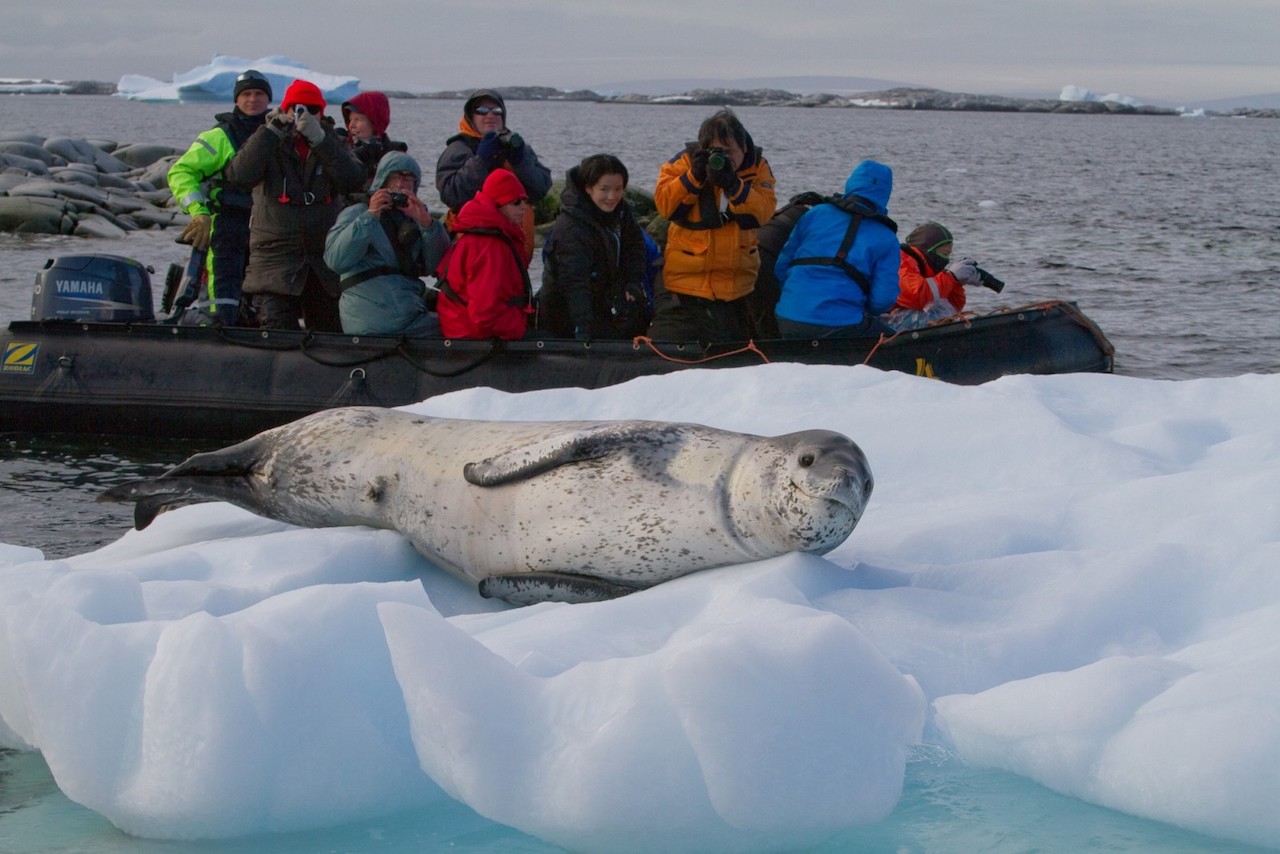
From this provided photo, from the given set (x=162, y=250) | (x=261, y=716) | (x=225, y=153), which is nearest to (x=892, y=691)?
(x=261, y=716)

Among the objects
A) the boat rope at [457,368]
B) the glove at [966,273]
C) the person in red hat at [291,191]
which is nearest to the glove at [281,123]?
the person in red hat at [291,191]

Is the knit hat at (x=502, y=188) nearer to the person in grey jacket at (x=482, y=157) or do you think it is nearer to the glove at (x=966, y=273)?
the person in grey jacket at (x=482, y=157)

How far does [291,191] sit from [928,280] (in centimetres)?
341

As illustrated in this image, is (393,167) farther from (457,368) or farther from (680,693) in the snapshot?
(680,693)

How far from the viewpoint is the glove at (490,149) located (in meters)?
7.30

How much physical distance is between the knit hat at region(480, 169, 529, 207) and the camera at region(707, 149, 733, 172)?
877 mm

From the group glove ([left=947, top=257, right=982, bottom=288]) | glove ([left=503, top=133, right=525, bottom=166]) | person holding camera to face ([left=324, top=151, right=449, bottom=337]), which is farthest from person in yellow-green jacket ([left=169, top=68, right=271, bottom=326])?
glove ([left=947, top=257, right=982, bottom=288])

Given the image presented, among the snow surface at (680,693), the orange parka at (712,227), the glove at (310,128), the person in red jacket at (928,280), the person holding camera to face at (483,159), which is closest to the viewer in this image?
the snow surface at (680,693)

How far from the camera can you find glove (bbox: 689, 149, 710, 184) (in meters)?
6.52

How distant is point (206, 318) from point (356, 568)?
431 centimetres

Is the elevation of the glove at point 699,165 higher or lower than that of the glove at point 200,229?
higher

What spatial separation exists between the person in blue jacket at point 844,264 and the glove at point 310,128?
7.81ft

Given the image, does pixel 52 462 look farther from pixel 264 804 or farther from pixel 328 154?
pixel 264 804

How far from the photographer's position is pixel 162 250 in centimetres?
1630
